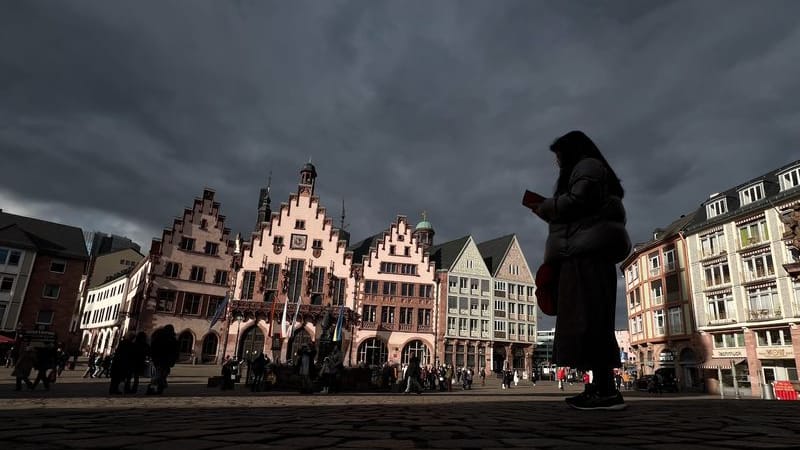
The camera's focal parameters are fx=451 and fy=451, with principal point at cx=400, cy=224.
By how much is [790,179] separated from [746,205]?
10.3 feet

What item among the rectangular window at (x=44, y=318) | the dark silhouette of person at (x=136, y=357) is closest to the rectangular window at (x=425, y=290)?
the dark silhouette of person at (x=136, y=357)

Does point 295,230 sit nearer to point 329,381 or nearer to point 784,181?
point 329,381

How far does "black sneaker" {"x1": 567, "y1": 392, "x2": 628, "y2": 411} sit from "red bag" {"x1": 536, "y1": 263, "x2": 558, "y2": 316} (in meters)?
1.05

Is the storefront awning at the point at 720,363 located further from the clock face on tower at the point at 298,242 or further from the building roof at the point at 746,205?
the clock face on tower at the point at 298,242

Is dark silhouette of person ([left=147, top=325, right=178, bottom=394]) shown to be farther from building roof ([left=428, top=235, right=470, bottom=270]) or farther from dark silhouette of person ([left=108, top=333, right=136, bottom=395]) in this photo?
building roof ([left=428, top=235, right=470, bottom=270])

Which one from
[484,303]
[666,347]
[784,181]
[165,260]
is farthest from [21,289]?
[784,181]

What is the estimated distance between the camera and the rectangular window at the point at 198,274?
40.9 m

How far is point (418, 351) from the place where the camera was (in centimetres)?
4512

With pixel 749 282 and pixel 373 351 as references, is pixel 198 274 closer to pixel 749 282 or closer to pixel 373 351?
pixel 373 351

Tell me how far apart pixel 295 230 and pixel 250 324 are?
31.9 ft

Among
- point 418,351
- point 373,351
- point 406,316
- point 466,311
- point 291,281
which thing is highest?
point 291,281

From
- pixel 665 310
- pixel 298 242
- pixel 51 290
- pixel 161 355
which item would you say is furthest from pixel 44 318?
pixel 665 310

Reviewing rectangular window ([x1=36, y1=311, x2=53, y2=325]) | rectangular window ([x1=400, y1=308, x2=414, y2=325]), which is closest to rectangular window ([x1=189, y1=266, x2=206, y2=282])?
rectangular window ([x1=36, y1=311, x2=53, y2=325])

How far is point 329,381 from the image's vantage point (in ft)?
54.1
